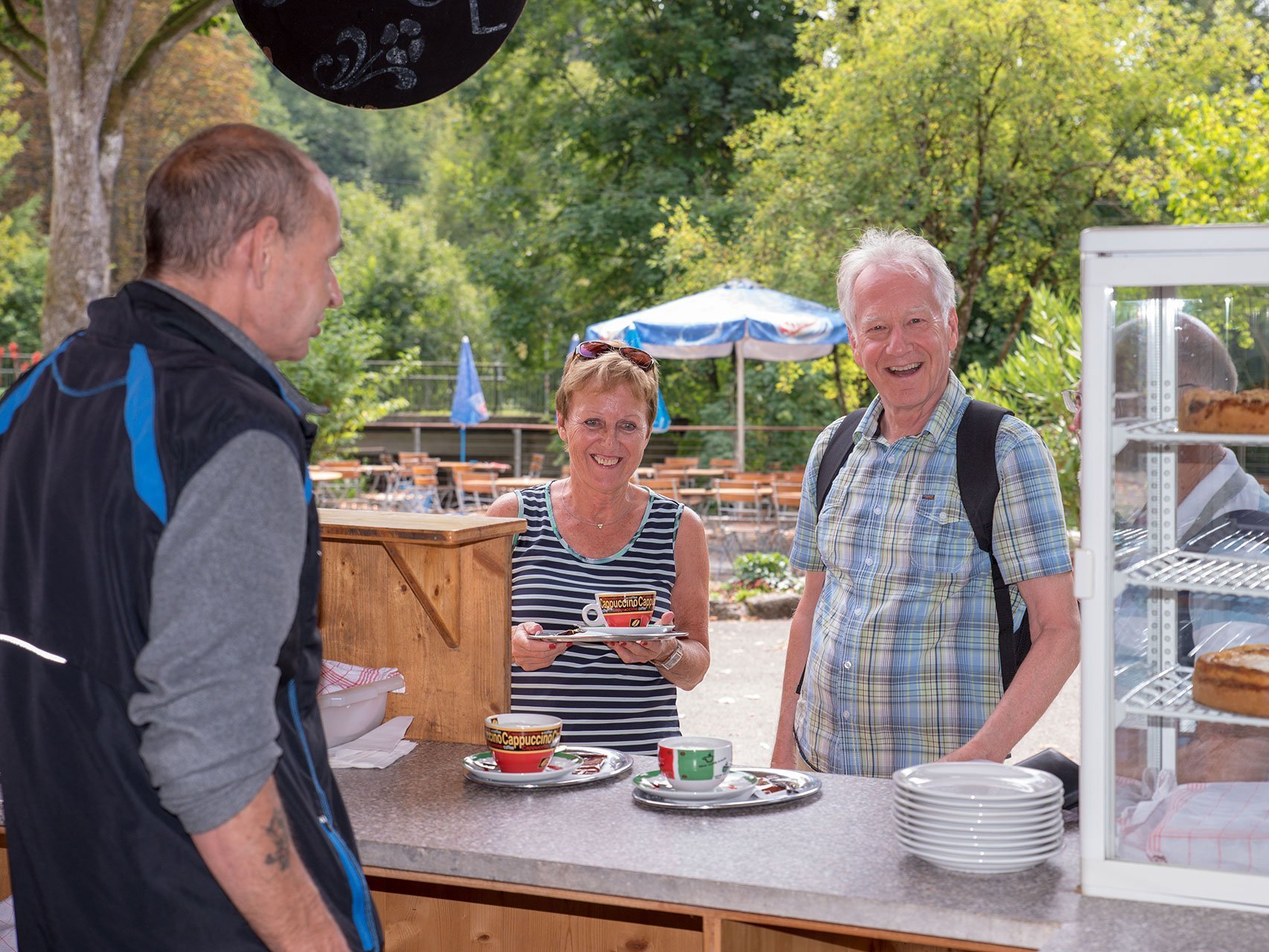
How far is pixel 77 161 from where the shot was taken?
948 cm

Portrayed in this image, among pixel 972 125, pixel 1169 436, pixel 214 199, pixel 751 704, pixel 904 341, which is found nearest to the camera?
pixel 214 199

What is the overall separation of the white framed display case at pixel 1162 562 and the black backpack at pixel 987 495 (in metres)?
0.74

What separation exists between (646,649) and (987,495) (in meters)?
0.86

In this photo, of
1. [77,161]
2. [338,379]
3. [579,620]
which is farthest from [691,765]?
[338,379]

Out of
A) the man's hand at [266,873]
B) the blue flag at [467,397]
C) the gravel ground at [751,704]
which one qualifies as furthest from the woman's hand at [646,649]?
the blue flag at [467,397]

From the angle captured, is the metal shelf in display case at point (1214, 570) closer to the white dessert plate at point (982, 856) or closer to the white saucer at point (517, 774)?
the white dessert plate at point (982, 856)

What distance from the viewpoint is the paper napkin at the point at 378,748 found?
2789 mm

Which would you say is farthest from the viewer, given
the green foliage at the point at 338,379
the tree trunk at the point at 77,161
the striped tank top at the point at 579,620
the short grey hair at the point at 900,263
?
the green foliage at the point at 338,379

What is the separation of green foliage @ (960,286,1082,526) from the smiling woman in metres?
7.22

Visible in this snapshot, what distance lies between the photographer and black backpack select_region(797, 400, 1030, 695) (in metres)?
2.84

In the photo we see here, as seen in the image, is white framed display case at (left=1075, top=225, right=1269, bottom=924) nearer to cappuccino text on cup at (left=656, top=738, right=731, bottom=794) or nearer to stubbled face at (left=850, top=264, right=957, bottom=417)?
cappuccino text on cup at (left=656, top=738, right=731, bottom=794)

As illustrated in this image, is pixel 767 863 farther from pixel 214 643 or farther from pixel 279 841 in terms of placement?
pixel 214 643

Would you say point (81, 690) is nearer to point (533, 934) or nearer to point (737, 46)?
point (533, 934)

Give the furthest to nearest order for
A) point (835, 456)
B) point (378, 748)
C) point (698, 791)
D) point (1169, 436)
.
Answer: point (835, 456)
point (378, 748)
point (698, 791)
point (1169, 436)
